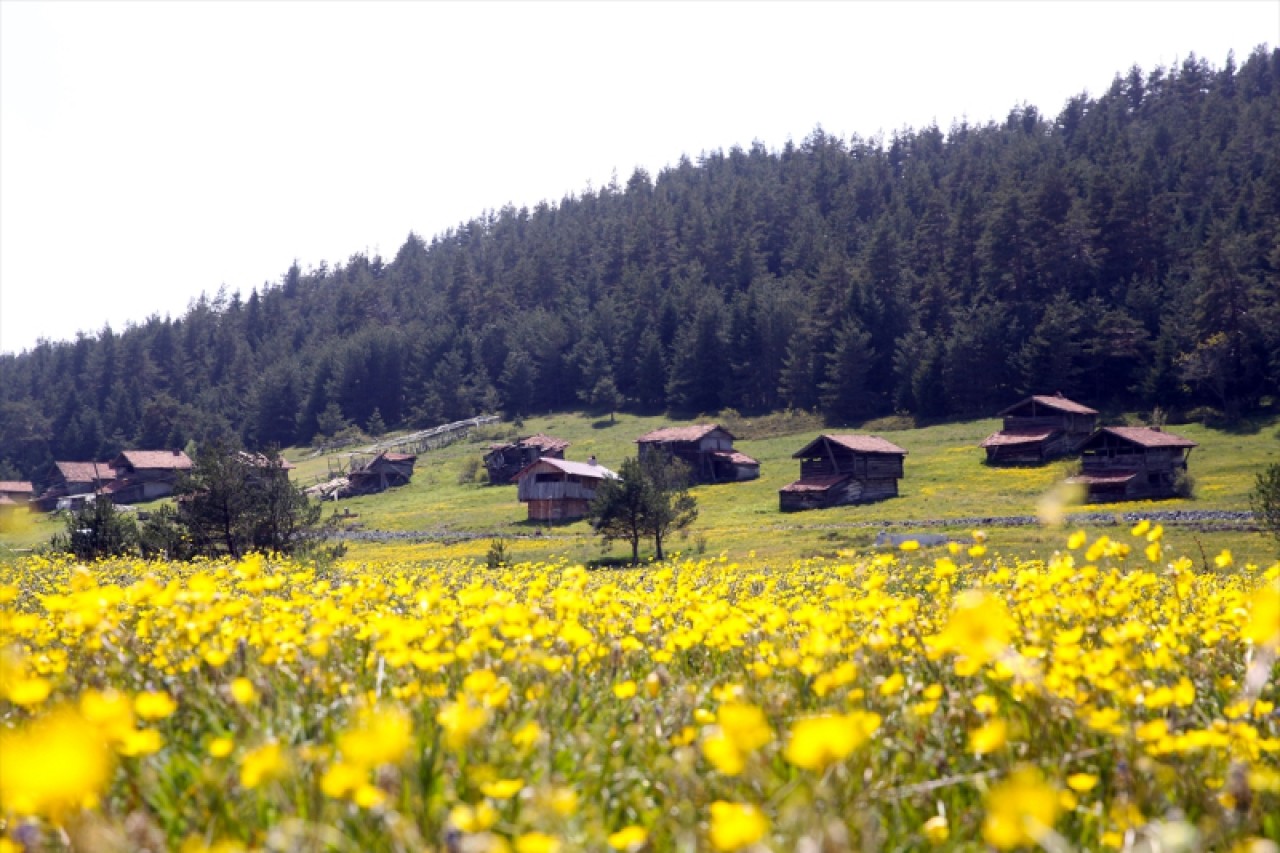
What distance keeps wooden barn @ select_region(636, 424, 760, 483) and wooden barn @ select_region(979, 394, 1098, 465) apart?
16.0m

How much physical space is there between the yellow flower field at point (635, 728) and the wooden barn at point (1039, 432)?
58.5m

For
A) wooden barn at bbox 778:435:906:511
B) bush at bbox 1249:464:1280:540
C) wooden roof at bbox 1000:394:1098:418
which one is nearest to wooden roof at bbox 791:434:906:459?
wooden barn at bbox 778:435:906:511

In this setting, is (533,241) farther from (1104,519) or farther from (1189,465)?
(1104,519)

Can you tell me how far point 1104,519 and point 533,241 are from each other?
116 meters

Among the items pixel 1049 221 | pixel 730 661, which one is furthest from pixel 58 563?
pixel 1049 221

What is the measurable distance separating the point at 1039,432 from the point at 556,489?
30.2 meters

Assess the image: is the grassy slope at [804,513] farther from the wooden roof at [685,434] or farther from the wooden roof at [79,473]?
the wooden roof at [79,473]

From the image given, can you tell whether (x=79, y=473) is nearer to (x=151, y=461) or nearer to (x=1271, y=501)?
(x=151, y=461)

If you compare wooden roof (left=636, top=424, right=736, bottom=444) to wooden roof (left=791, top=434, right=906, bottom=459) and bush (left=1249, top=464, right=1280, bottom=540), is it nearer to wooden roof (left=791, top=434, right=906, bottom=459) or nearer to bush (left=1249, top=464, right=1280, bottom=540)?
wooden roof (left=791, top=434, right=906, bottom=459)

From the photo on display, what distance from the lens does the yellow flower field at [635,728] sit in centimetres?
242

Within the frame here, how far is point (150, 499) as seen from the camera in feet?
288

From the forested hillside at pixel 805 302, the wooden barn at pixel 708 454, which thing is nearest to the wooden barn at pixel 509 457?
the wooden barn at pixel 708 454

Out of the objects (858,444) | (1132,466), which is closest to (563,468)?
(858,444)

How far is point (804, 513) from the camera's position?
51781 millimetres
